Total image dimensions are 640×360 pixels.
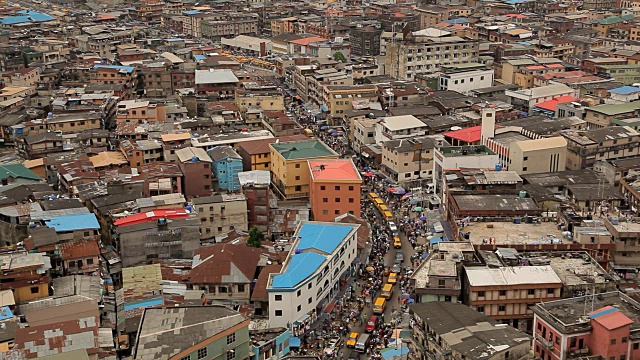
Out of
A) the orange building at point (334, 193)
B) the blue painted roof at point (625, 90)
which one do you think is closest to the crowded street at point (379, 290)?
the orange building at point (334, 193)

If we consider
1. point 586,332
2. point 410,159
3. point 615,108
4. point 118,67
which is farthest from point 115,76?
point 586,332

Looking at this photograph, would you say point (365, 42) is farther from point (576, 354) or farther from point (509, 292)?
point (576, 354)

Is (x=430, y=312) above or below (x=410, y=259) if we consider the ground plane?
above

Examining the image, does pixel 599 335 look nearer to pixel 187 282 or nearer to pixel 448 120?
pixel 187 282

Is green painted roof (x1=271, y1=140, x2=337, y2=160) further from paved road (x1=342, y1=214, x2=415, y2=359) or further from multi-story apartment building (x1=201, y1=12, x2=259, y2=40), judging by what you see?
multi-story apartment building (x1=201, y1=12, x2=259, y2=40)

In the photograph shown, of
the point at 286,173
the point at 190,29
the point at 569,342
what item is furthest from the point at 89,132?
the point at 190,29

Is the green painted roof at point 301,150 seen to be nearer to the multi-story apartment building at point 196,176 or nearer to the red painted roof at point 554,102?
the multi-story apartment building at point 196,176
